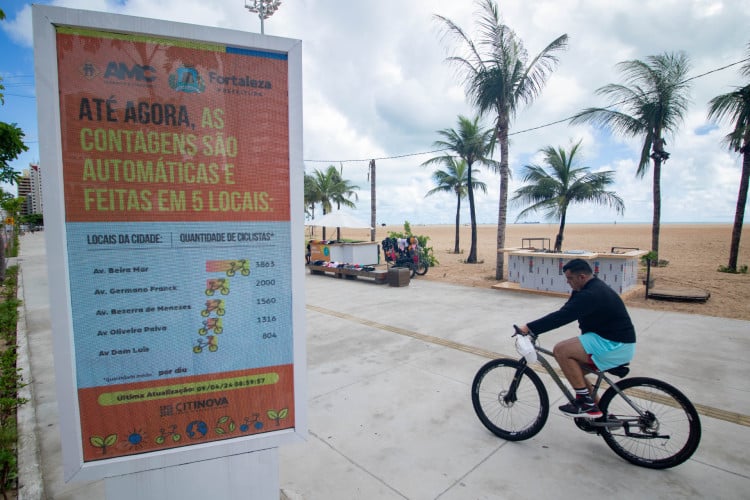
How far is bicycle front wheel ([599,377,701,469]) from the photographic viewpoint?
9.93 ft

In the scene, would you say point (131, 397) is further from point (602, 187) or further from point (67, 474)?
point (602, 187)

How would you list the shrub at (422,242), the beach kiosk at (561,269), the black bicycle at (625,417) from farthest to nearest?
the shrub at (422,242)
the beach kiosk at (561,269)
the black bicycle at (625,417)

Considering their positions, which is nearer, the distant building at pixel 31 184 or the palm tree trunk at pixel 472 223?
the distant building at pixel 31 184

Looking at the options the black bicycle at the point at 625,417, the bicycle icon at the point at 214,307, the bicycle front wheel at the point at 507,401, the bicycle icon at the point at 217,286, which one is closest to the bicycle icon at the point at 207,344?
the bicycle icon at the point at 214,307

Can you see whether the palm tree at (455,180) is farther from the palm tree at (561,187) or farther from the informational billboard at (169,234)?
the informational billboard at (169,234)

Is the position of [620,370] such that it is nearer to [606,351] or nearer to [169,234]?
[606,351]

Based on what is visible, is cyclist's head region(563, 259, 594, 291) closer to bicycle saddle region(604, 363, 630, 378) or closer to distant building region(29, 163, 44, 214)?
bicycle saddle region(604, 363, 630, 378)

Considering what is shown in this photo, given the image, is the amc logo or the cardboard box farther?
the cardboard box

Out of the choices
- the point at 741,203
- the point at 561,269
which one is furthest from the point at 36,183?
the point at 741,203

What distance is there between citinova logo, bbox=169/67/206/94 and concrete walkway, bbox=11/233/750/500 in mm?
2727

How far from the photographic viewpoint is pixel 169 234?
1.89 metres

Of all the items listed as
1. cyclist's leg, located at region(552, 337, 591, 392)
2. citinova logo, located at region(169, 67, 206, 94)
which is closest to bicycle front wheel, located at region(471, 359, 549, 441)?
cyclist's leg, located at region(552, 337, 591, 392)

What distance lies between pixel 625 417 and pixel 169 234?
3.84m

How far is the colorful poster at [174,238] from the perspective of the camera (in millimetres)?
1744
